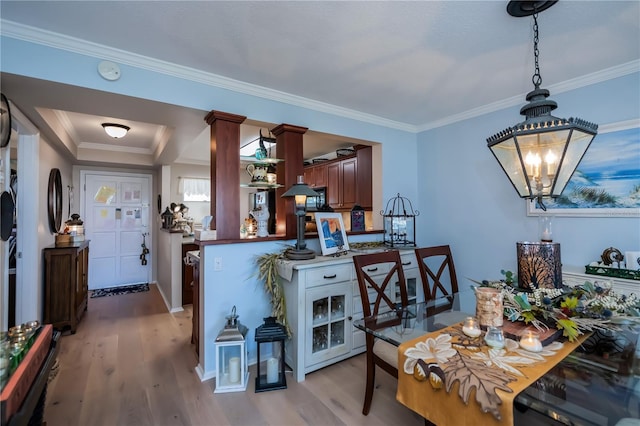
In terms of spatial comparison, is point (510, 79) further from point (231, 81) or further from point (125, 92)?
point (125, 92)

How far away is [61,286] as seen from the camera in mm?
3211

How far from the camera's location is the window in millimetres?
Answer: 5754

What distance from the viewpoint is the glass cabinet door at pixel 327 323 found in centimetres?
233

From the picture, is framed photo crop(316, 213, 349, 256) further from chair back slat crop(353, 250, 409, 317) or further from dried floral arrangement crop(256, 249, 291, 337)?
chair back slat crop(353, 250, 409, 317)

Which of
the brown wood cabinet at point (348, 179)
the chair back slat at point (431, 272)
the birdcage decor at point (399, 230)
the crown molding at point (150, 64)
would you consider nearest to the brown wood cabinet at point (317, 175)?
the brown wood cabinet at point (348, 179)

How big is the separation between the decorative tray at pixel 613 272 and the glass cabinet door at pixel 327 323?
1.90 meters

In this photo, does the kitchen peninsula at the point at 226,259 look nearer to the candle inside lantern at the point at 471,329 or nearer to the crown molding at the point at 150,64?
the crown molding at the point at 150,64

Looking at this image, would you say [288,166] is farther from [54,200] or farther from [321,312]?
[54,200]

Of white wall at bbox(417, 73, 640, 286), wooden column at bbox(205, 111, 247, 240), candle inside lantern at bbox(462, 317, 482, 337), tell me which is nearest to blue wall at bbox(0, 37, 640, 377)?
white wall at bbox(417, 73, 640, 286)

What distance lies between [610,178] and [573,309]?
160 centimetres

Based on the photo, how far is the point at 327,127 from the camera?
3057 mm

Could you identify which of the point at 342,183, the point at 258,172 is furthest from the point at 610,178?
the point at 258,172

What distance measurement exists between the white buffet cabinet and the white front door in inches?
178

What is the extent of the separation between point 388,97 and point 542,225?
1899 millimetres
